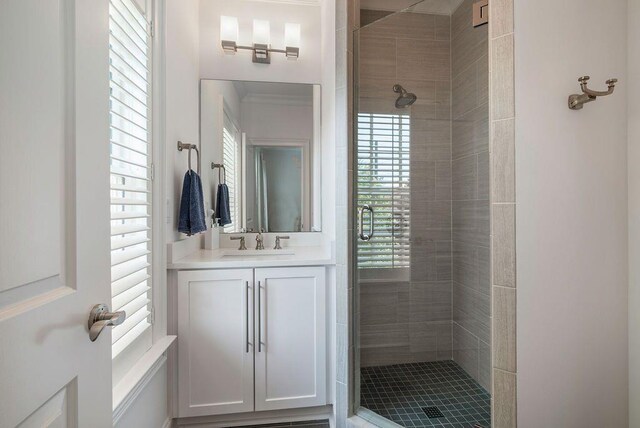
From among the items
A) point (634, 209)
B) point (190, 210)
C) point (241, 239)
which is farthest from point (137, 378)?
point (634, 209)

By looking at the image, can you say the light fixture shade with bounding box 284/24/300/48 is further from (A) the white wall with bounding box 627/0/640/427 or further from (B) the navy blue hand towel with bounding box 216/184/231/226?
(A) the white wall with bounding box 627/0/640/427

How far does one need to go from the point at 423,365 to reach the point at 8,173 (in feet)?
6.35

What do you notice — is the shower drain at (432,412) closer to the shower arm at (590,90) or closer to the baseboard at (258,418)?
the baseboard at (258,418)

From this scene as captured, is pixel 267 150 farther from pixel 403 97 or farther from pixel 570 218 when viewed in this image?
pixel 570 218

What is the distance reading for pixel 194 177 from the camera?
1.74 meters

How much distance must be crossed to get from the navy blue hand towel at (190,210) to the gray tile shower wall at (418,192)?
1012 millimetres

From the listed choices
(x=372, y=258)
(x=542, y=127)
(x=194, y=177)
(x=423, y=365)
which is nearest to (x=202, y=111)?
(x=194, y=177)

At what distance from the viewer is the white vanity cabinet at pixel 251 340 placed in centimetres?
160

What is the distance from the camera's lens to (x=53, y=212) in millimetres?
603

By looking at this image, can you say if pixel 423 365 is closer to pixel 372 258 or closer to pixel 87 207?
pixel 372 258

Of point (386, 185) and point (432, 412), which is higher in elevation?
point (386, 185)

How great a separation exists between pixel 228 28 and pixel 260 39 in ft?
0.78

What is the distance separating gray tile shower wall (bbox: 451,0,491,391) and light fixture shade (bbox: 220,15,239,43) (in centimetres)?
151

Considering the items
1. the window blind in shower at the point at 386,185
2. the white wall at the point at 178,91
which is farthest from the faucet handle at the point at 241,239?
the window blind in shower at the point at 386,185
